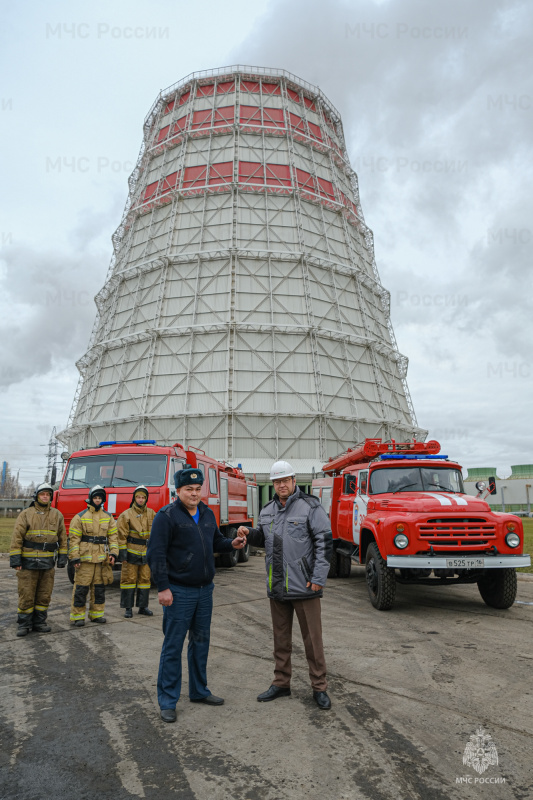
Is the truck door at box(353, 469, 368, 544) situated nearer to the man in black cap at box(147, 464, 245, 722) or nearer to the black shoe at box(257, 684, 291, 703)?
the black shoe at box(257, 684, 291, 703)

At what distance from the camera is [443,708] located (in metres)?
4.11

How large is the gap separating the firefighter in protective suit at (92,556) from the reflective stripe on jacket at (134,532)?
0.39 m

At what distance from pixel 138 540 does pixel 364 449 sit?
4.69 meters

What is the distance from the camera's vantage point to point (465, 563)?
7.29 metres

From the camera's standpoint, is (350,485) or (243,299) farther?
(243,299)

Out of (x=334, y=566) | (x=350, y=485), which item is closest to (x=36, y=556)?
(x=350, y=485)

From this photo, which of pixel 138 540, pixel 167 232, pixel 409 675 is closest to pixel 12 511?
pixel 167 232

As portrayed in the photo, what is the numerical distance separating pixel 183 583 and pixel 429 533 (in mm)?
4515

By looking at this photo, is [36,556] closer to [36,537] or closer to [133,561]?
[36,537]

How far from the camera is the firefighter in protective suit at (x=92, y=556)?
7.22 m

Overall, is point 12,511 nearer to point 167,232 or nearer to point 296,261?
point 167,232

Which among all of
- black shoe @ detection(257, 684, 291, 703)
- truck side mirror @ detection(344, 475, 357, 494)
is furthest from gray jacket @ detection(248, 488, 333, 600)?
truck side mirror @ detection(344, 475, 357, 494)

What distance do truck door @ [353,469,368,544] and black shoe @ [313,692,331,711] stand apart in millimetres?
5061

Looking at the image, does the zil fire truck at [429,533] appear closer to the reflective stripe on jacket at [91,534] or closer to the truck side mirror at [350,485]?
the truck side mirror at [350,485]
